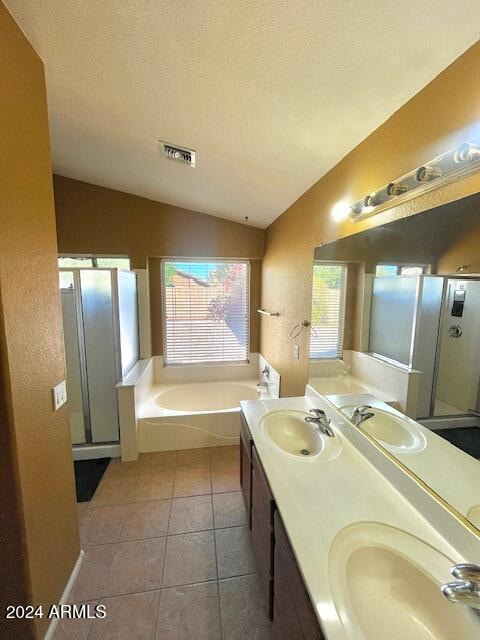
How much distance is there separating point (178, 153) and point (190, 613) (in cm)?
266

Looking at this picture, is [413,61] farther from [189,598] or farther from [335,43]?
[189,598]

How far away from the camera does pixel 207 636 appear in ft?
4.14

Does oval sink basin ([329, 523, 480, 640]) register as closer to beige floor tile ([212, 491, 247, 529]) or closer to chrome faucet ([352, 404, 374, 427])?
chrome faucet ([352, 404, 374, 427])

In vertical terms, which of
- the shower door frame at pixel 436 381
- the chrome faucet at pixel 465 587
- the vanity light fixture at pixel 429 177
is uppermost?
the vanity light fixture at pixel 429 177

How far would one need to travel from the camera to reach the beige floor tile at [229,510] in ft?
6.14

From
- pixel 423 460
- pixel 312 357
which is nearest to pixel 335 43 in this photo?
pixel 423 460

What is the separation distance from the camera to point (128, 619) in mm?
1326

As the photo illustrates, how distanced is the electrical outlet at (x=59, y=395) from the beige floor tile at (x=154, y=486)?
1175mm

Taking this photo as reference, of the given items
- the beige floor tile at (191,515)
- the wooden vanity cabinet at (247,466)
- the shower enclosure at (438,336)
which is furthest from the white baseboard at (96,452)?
the shower enclosure at (438,336)

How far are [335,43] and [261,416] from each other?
1729mm

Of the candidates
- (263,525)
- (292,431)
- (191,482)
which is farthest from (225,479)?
(263,525)

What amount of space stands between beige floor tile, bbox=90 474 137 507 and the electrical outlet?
44.7 inches

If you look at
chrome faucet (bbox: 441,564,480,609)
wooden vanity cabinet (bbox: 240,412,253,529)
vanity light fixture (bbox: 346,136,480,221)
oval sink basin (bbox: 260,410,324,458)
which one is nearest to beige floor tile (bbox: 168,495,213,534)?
wooden vanity cabinet (bbox: 240,412,253,529)

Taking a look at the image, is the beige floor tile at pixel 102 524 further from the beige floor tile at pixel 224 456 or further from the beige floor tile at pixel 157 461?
the beige floor tile at pixel 224 456
